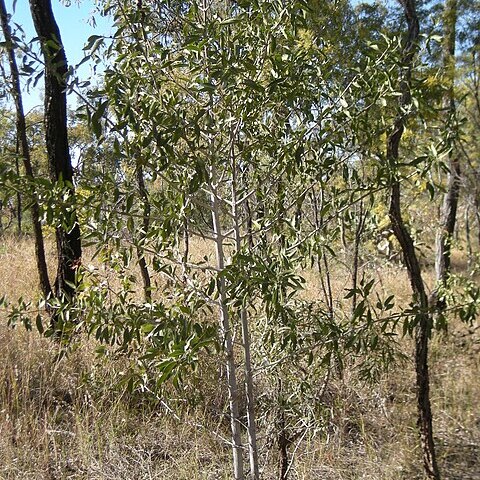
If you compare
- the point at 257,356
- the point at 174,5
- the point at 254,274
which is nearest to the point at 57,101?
the point at 174,5

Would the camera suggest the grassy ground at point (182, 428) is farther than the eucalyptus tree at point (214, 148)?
Yes

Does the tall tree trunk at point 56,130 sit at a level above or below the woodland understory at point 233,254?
above

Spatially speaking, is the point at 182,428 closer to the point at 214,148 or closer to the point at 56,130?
the point at 214,148

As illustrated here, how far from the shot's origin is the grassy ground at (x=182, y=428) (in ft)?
9.55

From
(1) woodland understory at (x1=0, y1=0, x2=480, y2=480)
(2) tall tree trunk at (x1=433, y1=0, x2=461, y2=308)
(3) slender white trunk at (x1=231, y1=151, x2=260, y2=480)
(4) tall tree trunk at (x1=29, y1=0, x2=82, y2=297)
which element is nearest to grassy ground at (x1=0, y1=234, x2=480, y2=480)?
(1) woodland understory at (x1=0, y1=0, x2=480, y2=480)

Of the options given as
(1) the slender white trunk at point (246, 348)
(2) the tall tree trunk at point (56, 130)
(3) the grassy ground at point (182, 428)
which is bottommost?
(3) the grassy ground at point (182, 428)

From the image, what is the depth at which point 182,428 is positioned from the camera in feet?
10.8

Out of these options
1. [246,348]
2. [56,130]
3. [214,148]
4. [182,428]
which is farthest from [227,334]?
[56,130]

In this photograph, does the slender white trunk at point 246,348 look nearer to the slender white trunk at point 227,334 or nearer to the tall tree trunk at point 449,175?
the slender white trunk at point 227,334

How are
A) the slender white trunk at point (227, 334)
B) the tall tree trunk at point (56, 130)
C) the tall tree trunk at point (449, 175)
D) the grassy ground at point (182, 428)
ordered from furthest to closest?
the tall tree trunk at point (449, 175) < the tall tree trunk at point (56, 130) < the grassy ground at point (182, 428) < the slender white trunk at point (227, 334)

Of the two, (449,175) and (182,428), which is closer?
(182,428)

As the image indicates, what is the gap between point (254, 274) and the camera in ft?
5.25

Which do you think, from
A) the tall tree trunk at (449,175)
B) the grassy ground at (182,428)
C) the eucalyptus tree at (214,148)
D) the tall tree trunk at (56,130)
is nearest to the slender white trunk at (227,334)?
the eucalyptus tree at (214,148)

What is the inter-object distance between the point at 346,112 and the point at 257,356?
1.13m
